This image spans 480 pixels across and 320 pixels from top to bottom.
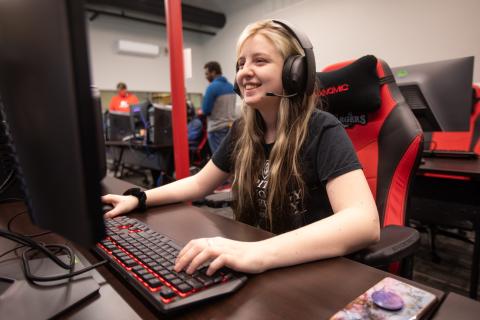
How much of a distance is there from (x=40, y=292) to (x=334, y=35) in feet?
16.4

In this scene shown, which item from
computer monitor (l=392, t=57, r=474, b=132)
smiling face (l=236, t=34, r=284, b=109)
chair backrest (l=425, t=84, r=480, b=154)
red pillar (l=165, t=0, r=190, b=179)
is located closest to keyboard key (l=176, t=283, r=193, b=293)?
smiling face (l=236, t=34, r=284, b=109)

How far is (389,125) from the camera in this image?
2.92ft

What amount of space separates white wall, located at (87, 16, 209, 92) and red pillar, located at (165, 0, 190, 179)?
505cm

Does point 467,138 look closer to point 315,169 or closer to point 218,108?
point 315,169

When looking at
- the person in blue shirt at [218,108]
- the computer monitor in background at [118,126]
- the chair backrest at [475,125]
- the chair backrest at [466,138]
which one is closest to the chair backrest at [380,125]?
the chair backrest at [466,138]

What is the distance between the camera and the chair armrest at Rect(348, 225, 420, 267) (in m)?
0.54

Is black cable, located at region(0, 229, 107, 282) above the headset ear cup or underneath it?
underneath

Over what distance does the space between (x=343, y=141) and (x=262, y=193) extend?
0.27 m

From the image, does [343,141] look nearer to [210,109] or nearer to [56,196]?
[56,196]

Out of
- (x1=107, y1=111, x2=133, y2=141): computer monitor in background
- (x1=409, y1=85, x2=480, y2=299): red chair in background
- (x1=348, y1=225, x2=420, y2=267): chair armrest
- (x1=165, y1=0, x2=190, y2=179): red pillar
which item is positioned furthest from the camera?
(x1=107, y1=111, x2=133, y2=141): computer monitor in background

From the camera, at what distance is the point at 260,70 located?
0.83 meters

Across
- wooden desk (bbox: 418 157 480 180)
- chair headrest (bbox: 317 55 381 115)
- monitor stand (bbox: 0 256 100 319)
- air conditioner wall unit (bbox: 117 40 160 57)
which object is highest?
air conditioner wall unit (bbox: 117 40 160 57)

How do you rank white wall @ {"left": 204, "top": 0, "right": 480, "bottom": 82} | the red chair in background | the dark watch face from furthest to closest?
white wall @ {"left": 204, "top": 0, "right": 480, "bottom": 82}
the red chair in background
the dark watch face

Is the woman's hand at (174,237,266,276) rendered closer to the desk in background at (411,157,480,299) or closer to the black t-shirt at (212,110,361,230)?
the black t-shirt at (212,110,361,230)
